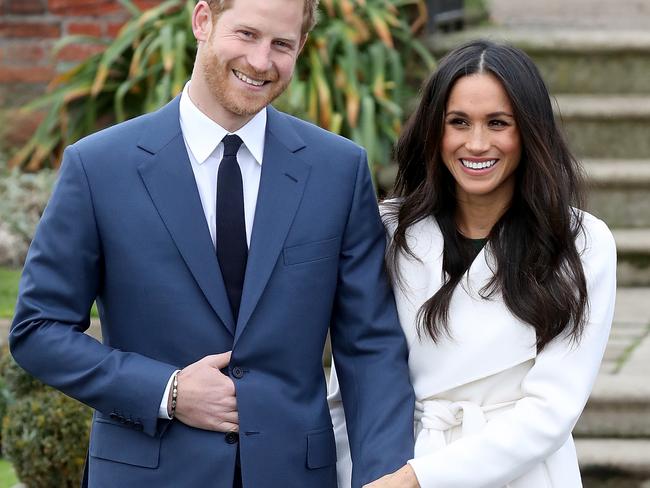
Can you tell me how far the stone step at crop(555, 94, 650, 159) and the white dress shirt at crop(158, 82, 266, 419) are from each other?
4.19 meters

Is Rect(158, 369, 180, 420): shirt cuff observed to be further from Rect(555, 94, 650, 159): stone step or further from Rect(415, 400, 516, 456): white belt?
Rect(555, 94, 650, 159): stone step

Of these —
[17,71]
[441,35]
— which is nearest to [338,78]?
[441,35]

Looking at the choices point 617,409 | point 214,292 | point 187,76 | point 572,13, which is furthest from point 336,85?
point 214,292

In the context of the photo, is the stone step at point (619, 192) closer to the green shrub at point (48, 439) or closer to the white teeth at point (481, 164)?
the green shrub at point (48, 439)

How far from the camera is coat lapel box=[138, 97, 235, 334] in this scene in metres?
3.01

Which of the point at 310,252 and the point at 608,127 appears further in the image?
the point at 608,127

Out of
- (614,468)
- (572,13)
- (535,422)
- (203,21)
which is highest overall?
(203,21)

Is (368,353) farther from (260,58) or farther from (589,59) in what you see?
(589,59)

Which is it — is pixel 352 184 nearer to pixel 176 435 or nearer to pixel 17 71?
pixel 176 435

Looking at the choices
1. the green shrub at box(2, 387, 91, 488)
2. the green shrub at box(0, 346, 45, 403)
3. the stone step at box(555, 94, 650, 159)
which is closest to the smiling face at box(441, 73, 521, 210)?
the green shrub at box(2, 387, 91, 488)

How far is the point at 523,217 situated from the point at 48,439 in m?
2.35

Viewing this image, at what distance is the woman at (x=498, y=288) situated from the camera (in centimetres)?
304

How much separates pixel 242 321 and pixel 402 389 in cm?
42

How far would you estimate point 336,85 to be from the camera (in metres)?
6.89
